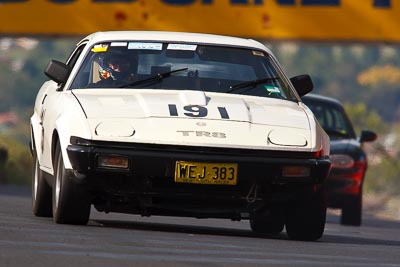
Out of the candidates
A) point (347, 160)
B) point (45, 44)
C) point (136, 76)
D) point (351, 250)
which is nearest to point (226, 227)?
point (136, 76)

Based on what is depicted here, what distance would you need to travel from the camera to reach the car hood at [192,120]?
10453mm

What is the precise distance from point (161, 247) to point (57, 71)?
2.96 metres

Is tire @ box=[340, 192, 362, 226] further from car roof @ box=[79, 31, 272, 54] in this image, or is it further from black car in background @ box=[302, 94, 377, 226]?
car roof @ box=[79, 31, 272, 54]

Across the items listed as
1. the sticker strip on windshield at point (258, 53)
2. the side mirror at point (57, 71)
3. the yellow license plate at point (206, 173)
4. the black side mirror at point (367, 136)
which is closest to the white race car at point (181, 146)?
the yellow license plate at point (206, 173)

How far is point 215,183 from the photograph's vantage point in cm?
1043

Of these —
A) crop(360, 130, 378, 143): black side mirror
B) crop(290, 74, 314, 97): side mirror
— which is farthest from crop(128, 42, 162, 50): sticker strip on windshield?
crop(360, 130, 378, 143): black side mirror

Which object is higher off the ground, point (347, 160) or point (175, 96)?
point (175, 96)

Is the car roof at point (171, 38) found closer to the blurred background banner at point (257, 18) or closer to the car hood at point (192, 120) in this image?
the car hood at point (192, 120)

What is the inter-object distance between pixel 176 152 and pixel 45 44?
566 feet

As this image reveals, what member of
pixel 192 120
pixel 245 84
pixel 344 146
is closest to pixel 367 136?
pixel 344 146

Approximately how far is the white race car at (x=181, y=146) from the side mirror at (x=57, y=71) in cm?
16

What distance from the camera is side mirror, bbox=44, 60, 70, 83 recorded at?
1198cm

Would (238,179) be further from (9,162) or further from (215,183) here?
(9,162)

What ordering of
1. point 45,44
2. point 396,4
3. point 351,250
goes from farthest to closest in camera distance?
point 45,44
point 396,4
point 351,250
